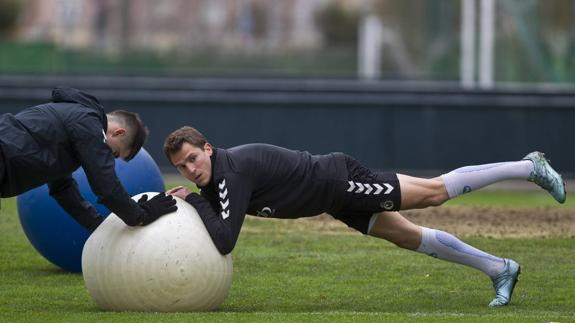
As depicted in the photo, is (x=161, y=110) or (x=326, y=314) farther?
(x=161, y=110)

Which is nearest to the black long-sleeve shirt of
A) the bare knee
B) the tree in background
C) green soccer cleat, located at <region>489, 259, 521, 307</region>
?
the bare knee

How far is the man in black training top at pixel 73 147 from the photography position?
918 centimetres

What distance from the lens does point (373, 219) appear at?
33.7 feet

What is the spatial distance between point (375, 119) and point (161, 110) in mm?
3941

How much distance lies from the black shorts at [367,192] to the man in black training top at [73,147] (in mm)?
1339

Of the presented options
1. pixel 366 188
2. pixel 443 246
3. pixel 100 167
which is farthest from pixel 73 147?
pixel 443 246

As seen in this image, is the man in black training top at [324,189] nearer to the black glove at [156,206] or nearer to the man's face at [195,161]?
the man's face at [195,161]

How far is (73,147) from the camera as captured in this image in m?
9.34

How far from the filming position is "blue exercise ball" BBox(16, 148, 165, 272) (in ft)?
38.1

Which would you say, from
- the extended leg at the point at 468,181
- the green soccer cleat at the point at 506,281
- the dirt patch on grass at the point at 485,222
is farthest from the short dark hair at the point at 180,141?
the dirt patch on grass at the point at 485,222

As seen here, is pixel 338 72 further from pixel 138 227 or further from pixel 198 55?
pixel 138 227

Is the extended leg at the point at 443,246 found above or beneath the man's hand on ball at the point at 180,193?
beneath

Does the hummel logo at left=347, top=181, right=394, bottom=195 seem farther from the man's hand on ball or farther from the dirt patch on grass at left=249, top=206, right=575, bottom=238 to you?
the dirt patch on grass at left=249, top=206, right=575, bottom=238

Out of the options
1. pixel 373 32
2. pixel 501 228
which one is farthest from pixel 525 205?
pixel 373 32
